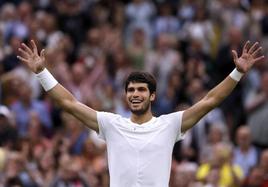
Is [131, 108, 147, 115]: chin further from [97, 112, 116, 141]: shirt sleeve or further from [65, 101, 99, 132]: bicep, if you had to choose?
[65, 101, 99, 132]: bicep

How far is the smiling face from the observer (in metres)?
11.9

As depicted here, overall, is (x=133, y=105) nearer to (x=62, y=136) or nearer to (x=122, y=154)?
(x=122, y=154)

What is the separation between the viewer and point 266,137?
1831 cm

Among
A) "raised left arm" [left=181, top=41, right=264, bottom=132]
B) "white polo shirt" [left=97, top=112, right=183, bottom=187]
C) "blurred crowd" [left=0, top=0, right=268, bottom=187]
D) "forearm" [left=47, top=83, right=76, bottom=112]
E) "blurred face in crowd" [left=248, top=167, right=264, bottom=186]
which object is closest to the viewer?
"white polo shirt" [left=97, top=112, right=183, bottom=187]

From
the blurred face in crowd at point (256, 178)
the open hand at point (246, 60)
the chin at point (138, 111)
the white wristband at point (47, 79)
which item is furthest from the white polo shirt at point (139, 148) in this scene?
the blurred face in crowd at point (256, 178)

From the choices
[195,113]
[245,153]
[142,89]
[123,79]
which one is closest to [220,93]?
[195,113]

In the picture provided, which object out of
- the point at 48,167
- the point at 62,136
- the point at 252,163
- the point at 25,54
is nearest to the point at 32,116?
the point at 62,136

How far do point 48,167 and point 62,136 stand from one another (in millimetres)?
1485

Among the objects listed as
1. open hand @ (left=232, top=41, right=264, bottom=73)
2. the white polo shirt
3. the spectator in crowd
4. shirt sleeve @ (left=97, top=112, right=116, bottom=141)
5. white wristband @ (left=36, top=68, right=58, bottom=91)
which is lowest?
the white polo shirt

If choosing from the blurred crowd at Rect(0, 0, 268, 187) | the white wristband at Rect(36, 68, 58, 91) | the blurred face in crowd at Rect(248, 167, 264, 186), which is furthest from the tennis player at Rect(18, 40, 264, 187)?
the blurred face in crowd at Rect(248, 167, 264, 186)

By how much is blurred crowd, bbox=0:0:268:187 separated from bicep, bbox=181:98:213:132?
12.7 ft

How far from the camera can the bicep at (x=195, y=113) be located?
1198cm

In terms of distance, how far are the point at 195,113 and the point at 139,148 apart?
64cm

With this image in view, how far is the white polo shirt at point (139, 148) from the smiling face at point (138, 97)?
179 millimetres
